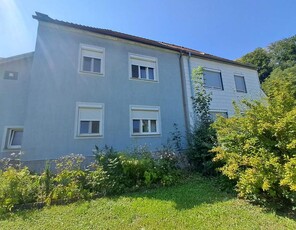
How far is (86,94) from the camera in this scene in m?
10.1

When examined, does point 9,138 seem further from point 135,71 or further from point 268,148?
point 268,148

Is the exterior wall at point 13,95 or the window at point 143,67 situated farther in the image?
the window at point 143,67

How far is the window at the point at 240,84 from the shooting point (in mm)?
16198

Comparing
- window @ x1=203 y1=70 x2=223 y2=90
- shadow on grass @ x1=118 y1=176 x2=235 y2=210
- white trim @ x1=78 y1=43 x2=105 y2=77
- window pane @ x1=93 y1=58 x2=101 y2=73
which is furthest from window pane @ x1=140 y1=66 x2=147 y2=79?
shadow on grass @ x1=118 y1=176 x2=235 y2=210

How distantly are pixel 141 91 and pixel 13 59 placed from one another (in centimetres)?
782

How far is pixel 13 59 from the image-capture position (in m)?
10.8

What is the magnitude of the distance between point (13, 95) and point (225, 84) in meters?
15.2

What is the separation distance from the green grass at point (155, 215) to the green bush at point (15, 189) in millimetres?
414

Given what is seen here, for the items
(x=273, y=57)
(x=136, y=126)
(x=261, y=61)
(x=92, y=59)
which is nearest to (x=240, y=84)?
(x=136, y=126)

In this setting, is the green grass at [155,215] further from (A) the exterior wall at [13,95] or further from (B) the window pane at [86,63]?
(B) the window pane at [86,63]

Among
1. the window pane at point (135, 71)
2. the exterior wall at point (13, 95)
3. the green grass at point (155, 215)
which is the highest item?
the window pane at point (135, 71)

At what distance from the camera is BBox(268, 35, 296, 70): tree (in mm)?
39219

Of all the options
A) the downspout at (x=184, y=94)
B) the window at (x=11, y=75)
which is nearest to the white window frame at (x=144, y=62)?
the downspout at (x=184, y=94)

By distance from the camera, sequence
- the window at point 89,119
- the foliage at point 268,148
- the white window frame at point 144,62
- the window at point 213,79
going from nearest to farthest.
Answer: the foliage at point 268,148 < the window at point 89,119 < the white window frame at point 144,62 < the window at point 213,79
